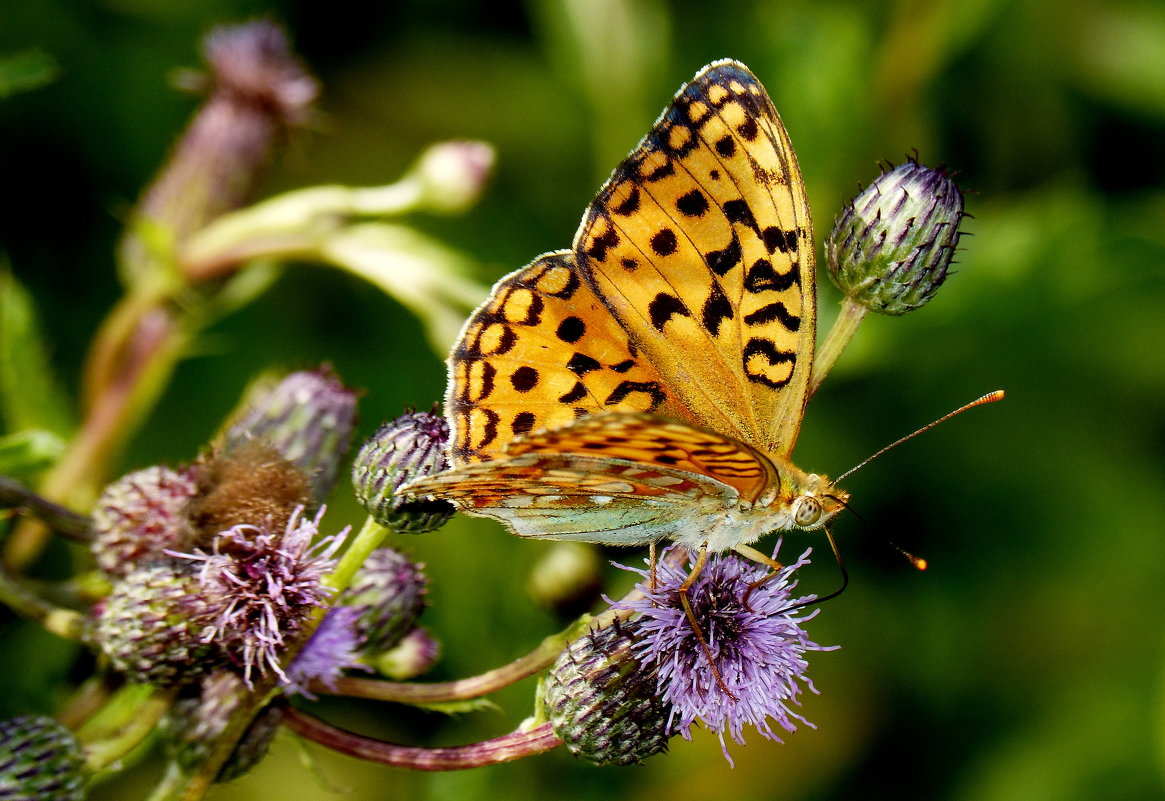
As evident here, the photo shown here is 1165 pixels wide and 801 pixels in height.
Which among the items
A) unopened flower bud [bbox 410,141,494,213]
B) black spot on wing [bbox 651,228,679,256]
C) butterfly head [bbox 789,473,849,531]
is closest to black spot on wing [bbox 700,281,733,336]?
black spot on wing [bbox 651,228,679,256]

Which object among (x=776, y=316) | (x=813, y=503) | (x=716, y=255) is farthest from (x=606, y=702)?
(x=716, y=255)

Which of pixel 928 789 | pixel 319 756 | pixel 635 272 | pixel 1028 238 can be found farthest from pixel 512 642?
pixel 1028 238

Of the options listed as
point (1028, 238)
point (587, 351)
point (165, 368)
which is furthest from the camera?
point (1028, 238)

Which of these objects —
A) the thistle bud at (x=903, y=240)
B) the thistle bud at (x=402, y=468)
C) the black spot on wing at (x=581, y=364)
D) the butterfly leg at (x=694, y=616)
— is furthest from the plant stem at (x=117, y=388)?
the thistle bud at (x=903, y=240)

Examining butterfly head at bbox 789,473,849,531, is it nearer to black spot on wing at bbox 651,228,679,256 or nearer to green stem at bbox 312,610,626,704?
green stem at bbox 312,610,626,704

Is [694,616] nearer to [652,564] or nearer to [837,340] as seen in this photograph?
[652,564]

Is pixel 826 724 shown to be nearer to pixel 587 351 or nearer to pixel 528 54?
pixel 587 351
